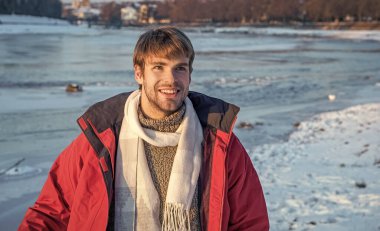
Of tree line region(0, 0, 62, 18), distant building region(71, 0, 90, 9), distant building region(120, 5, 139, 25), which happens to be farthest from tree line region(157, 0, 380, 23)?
distant building region(71, 0, 90, 9)

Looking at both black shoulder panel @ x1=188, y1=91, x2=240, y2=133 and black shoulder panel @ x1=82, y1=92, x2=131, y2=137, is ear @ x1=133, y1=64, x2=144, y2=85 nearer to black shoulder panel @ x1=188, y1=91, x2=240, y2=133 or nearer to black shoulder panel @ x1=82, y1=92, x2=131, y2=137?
black shoulder panel @ x1=82, y1=92, x2=131, y2=137

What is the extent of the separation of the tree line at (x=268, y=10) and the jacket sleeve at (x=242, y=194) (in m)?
76.9

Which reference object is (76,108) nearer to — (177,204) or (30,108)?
(30,108)

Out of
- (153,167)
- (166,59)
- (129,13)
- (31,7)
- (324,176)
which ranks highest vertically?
(129,13)

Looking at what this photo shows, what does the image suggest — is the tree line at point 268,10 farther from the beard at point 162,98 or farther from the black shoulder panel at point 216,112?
the beard at point 162,98

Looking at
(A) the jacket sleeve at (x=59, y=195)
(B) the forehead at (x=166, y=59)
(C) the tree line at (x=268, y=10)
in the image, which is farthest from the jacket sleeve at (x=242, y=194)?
(C) the tree line at (x=268, y=10)

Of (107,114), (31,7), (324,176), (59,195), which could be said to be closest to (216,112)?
(107,114)

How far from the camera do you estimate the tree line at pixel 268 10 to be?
7725 cm

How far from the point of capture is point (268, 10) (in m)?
96.0

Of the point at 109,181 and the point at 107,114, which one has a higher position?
the point at 107,114

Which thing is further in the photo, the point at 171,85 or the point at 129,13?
the point at 129,13

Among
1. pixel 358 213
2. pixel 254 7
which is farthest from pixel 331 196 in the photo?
pixel 254 7

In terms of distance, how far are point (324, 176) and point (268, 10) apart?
95.1 meters

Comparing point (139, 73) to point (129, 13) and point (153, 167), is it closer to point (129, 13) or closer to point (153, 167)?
point (153, 167)
